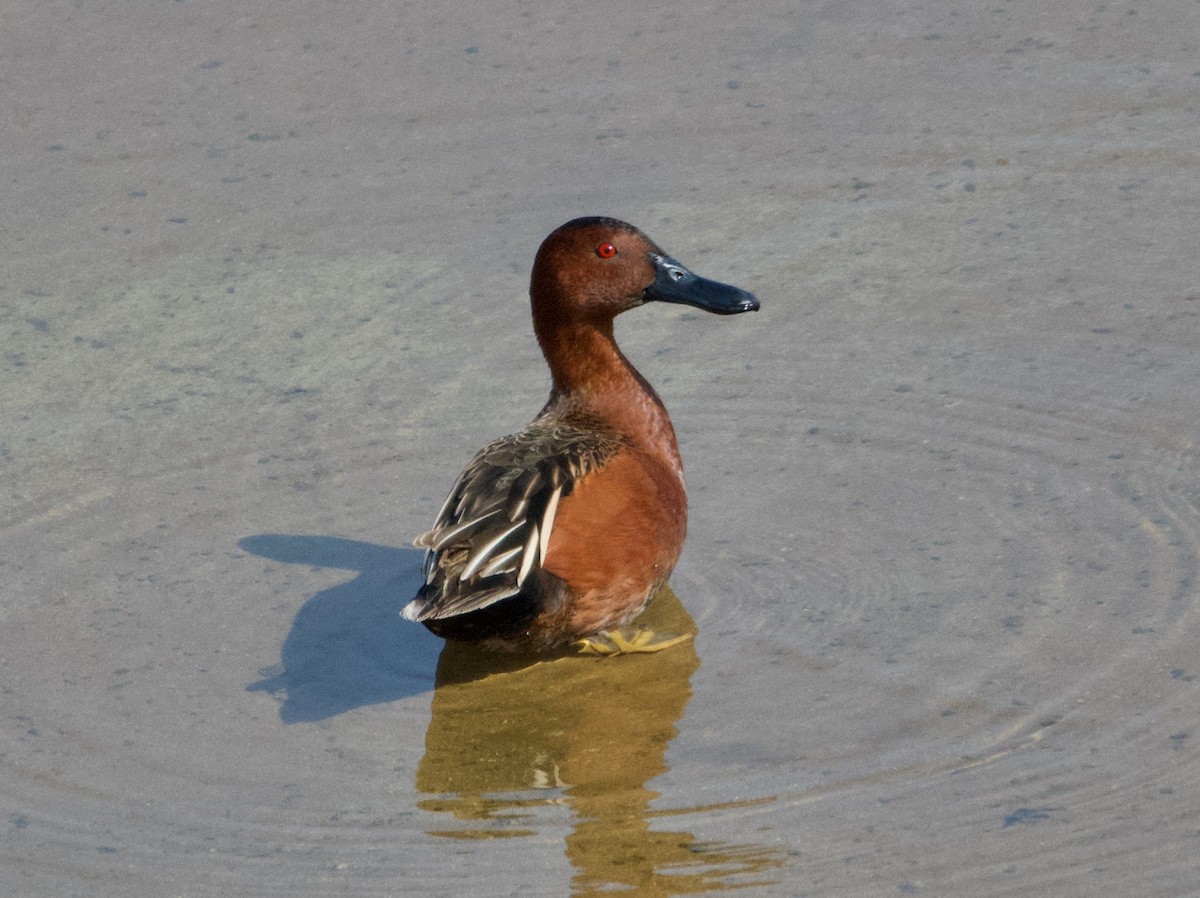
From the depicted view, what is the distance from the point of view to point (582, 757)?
5.14m

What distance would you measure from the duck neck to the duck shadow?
27.5 inches

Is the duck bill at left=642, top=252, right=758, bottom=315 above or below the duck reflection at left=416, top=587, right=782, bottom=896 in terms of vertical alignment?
above

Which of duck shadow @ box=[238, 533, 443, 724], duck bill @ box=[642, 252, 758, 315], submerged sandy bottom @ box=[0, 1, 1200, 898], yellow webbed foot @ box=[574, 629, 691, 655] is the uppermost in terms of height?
duck bill @ box=[642, 252, 758, 315]

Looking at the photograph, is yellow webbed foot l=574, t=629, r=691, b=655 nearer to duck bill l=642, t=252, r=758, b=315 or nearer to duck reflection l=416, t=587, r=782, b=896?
duck reflection l=416, t=587, r=782, b=896

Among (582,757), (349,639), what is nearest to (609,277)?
(349,639)

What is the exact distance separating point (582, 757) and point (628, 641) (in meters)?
0.72

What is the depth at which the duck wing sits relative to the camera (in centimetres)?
531

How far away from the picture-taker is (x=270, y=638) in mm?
5727

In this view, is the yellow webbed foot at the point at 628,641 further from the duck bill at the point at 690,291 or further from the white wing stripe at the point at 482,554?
the duck bill at the point at 690,291

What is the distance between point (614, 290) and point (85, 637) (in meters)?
1.88

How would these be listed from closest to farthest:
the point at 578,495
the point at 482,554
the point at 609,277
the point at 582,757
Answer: the point at 582,757 < the point at 482,554 < the point at 578,495 < the point at 609,277

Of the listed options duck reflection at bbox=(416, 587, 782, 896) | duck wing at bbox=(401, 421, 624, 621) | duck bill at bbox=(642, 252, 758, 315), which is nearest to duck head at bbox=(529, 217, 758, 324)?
duck bill at bbox=(642, 252, 758, 315)

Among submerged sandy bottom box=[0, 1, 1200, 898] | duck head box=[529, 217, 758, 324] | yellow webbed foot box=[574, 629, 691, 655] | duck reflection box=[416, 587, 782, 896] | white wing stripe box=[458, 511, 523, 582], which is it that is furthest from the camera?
duck head box=[529, 217, 758, 324]

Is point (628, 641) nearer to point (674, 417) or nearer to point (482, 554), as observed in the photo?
point (482, 554)
